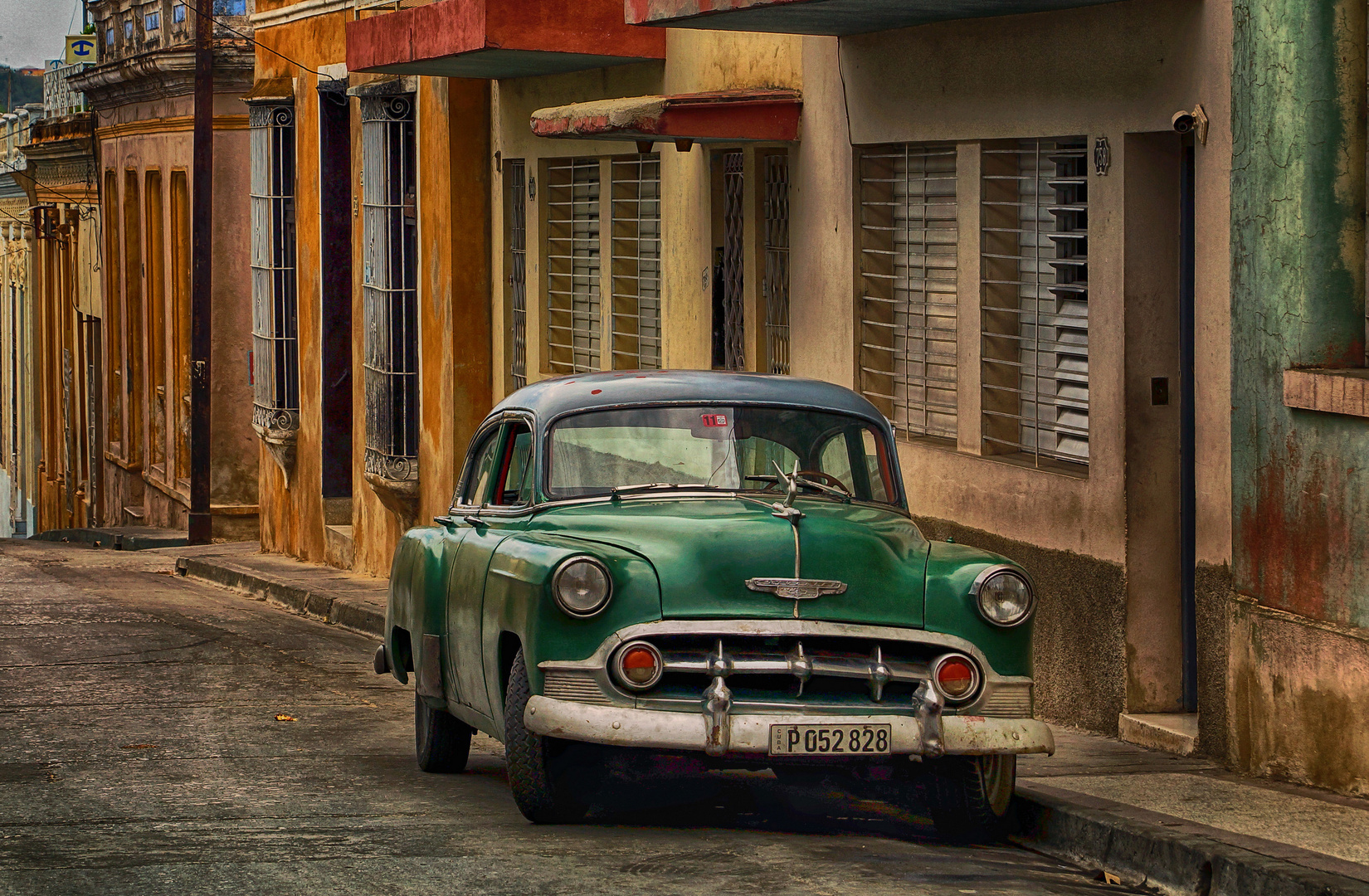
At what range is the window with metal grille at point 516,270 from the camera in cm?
1802

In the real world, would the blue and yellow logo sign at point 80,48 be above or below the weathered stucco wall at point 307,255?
above

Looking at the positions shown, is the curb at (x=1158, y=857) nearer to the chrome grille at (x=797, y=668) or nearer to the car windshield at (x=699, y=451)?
the chrome grille at (x=797, y=668)

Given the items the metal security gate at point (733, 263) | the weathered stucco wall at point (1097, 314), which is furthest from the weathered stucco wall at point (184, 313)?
the weathered stucco wall at point (1097, 314)

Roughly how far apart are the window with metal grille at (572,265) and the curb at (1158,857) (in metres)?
9.82

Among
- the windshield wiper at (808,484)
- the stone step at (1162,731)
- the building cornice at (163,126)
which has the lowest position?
the stone step at (1162,731)

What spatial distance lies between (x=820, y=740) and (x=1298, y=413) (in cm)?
250

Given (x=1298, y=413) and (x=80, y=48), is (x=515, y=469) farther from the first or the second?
(x=80, y=48)

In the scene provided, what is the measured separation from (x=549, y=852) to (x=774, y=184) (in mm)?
7706

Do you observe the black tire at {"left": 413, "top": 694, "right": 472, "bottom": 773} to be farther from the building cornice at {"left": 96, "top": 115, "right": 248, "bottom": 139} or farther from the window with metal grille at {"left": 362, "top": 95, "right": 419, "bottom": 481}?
the building cornice at {"left": 96, "top": 115, "right": 248, "bottom": 139}

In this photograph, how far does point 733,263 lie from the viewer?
14.2 meters

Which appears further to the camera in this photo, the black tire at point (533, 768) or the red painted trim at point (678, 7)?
the red painted trim at point (678, 7)

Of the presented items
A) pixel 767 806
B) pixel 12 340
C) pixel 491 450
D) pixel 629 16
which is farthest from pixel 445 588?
pixel 12 340

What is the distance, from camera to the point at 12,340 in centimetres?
4959

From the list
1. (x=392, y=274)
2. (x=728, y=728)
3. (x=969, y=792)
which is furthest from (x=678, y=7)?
(x=392, y=274)
